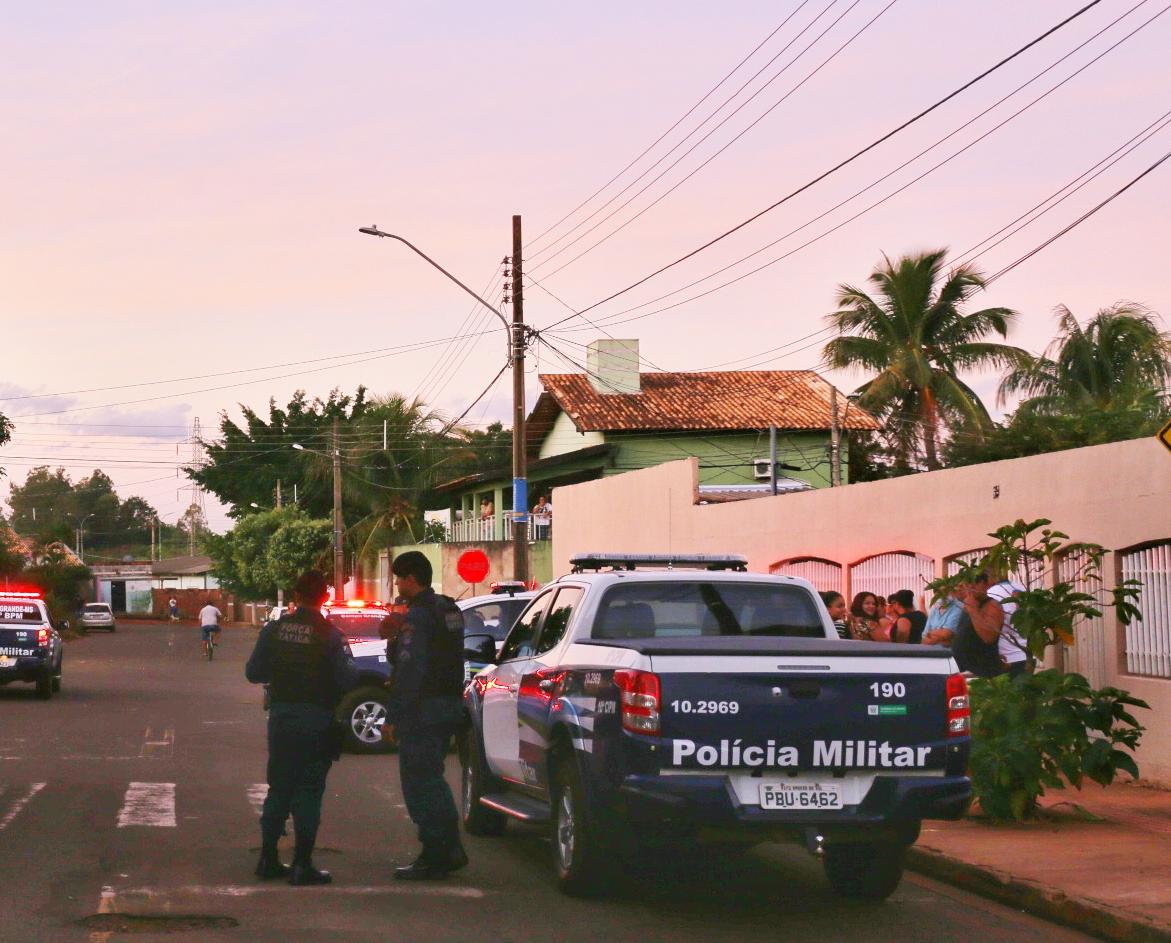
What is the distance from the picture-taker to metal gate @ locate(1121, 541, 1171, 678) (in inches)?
541

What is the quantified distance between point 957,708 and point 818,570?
13865mm

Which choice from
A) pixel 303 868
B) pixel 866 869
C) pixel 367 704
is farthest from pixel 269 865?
pixel 367 704

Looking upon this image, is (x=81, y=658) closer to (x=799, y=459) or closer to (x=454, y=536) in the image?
(x=454, y=536)

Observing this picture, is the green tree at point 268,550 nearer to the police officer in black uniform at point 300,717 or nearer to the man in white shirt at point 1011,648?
the man in white shirt at point 1011,648

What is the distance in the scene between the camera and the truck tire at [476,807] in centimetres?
1148

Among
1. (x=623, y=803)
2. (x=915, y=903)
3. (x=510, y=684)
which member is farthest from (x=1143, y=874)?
(x=510, y=684)

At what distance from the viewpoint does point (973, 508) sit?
56.3ft

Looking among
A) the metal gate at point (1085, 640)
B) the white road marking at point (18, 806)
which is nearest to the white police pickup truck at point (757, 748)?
the white road marking at point (18, 806)

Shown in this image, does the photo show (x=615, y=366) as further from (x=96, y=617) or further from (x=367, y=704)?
(x=96, y=617)

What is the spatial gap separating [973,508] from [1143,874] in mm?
8000

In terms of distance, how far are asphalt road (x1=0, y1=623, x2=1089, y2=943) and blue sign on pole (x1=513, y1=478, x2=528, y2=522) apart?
13120 millimetres

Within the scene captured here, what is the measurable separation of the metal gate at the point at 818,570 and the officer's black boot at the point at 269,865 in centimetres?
1247

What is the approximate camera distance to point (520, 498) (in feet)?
94.4

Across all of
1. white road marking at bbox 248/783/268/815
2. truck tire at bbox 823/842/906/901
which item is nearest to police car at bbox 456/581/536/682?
white road marking at bbox 248/783/268/815
